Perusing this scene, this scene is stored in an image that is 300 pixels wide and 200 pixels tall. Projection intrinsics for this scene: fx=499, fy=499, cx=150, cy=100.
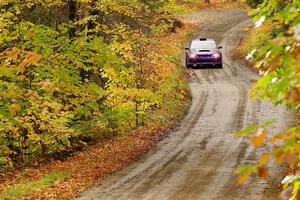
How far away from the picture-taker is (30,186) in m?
11.8

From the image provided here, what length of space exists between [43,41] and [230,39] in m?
32.0

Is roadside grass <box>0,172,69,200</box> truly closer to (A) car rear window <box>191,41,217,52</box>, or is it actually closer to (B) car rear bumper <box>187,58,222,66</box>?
(B) car rear bumper <box>187,58,222,66</box>

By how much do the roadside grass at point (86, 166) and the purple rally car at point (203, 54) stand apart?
9478 mm

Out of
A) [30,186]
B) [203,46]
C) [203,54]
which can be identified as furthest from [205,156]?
[203,46]

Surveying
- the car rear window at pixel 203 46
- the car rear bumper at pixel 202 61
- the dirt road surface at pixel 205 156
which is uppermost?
the car rear window at pixel 203 46

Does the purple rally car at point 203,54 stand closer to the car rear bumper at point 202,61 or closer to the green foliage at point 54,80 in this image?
the car rear bumper at point 202,61

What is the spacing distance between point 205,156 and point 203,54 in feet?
58.6

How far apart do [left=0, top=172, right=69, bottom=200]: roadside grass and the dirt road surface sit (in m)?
1.10

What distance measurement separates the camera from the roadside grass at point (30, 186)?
11.1m

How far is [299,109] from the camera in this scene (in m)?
5.62

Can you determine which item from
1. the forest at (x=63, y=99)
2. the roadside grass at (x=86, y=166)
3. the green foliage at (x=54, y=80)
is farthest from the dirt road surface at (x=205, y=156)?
the green foliage at (x=54, y=80)

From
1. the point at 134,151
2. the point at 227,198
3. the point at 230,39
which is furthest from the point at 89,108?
the point at 230,39

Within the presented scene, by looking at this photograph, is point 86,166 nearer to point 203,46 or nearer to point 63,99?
point 63,99

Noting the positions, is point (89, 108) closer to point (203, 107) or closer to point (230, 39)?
point (203, 107)
